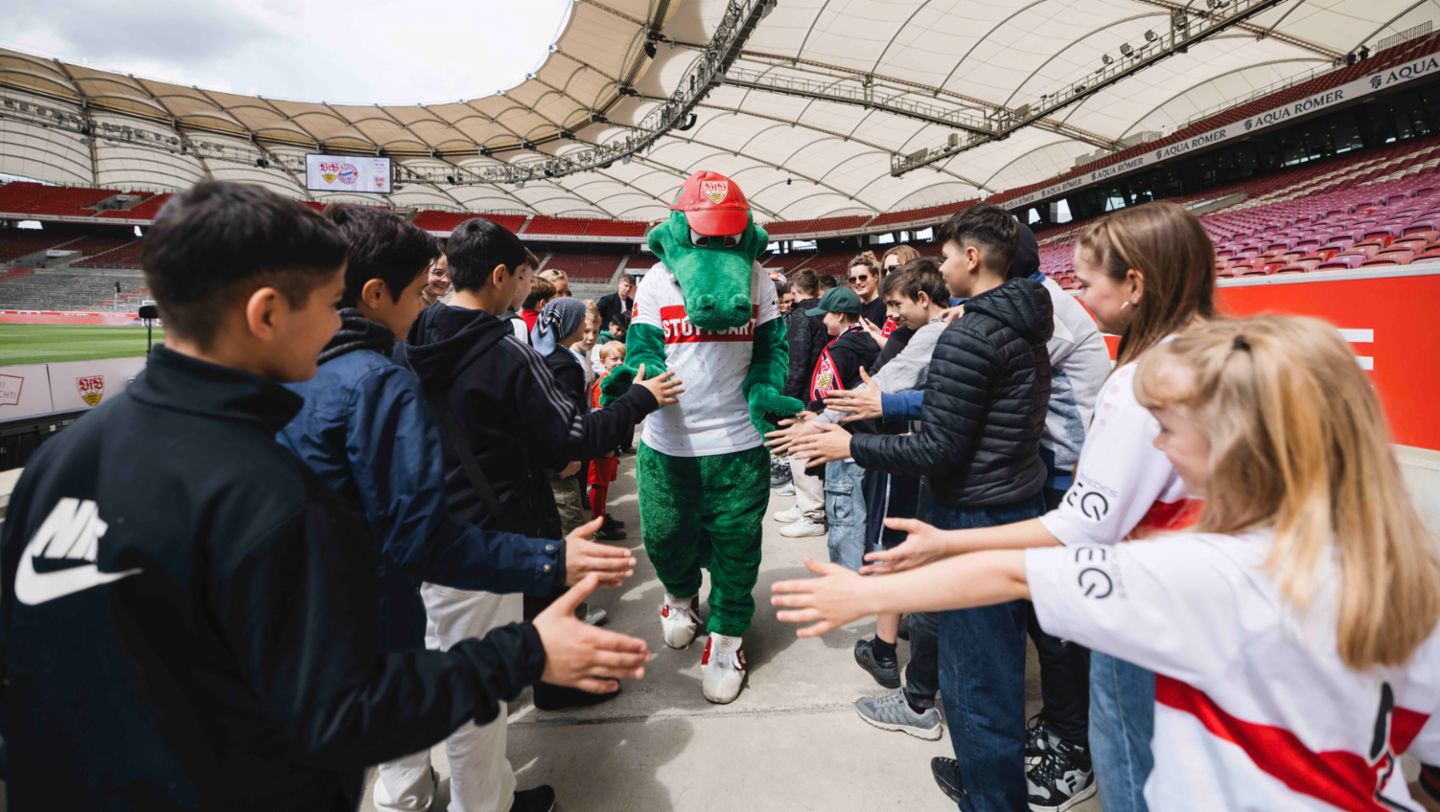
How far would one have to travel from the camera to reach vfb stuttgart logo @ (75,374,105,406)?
5.55 meters

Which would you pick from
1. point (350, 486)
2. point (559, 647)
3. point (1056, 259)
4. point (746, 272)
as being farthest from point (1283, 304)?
point (1056, 259)

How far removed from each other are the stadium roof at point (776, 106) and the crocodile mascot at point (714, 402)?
1343 cm

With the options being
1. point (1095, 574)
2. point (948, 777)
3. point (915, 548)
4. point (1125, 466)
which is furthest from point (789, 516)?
point (1095, 574)

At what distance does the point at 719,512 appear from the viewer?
268cm

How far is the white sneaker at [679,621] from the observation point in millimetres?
2910

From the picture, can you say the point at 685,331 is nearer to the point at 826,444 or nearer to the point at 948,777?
the point at 826,444

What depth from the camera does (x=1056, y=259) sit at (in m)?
19.2

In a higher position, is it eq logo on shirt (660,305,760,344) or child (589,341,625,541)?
eq logo on shirt (660,305,760,344)

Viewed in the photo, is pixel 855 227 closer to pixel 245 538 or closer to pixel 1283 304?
pixel 1283 304

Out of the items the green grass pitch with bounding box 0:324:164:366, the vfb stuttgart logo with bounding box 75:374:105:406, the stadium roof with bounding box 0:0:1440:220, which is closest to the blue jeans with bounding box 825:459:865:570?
the vfb stuttgart logo with bounding box 75:374:105:406

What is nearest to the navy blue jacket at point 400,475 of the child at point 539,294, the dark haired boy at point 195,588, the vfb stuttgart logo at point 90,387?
the dark haired boy at point 195,588

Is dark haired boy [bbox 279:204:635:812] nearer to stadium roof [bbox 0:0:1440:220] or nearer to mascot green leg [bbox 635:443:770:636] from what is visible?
mascot green leg [bbox 635:443:770:636]

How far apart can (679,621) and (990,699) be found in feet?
5.16

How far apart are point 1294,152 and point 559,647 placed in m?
24.8
